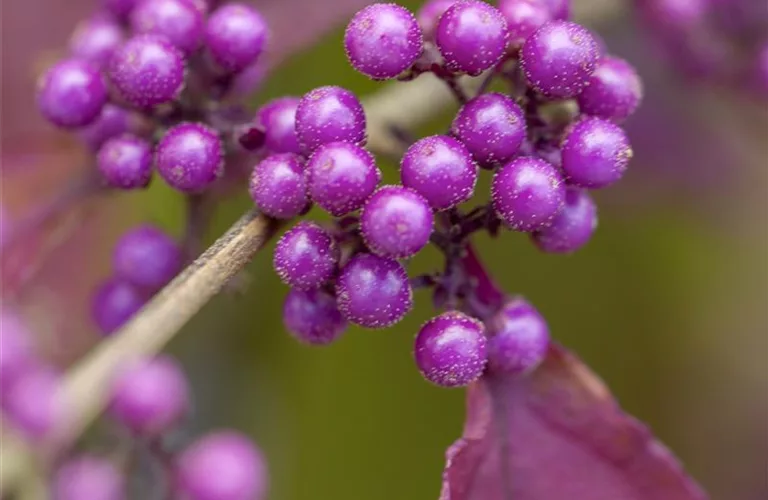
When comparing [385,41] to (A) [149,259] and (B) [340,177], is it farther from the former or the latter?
(A) [149,259]

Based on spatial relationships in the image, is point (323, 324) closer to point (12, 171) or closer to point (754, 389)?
point (12, 171)

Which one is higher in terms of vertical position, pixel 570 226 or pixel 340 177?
pixel 340 177

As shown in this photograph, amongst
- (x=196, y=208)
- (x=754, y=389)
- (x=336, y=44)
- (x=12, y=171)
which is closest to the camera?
(x=196, y=208)

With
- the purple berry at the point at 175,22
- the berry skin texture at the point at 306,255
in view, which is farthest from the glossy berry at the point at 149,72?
the berry skin texture at the point at 306,255

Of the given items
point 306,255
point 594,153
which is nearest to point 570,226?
point 594,153

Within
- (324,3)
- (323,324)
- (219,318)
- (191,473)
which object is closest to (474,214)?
(323,324)

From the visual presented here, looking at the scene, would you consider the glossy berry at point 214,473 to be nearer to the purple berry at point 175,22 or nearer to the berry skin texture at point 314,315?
the berry skin texture at point 314,315

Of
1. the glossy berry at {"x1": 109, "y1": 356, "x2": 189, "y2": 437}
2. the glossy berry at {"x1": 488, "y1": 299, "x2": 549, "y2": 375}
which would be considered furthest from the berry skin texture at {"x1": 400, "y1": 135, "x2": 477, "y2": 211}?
the glossy berry at {"x1": 109, "y1": 356, "x2": 189, "y2": 437}
